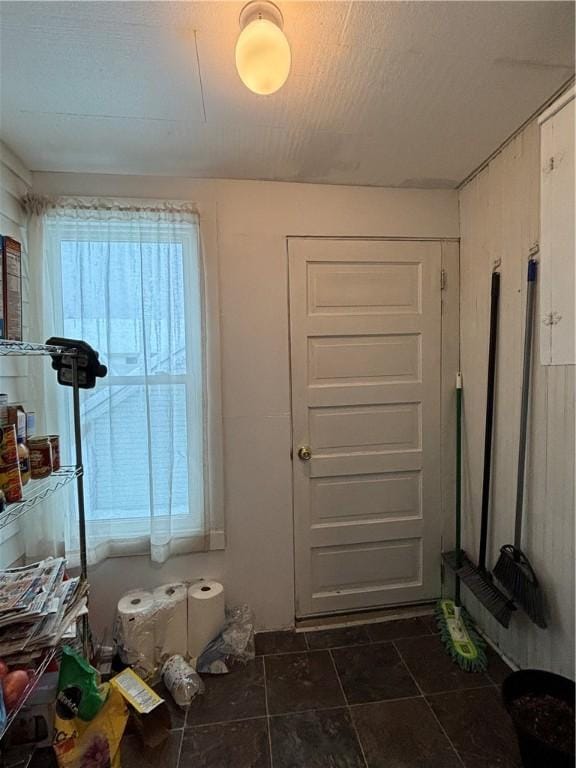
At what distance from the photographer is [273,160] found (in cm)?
183

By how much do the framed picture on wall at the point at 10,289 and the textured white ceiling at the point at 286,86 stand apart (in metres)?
0.62

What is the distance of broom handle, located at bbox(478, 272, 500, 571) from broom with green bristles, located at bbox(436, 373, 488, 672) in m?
0.19

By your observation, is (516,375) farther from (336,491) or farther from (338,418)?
(336,491)

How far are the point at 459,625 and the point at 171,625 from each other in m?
1.48

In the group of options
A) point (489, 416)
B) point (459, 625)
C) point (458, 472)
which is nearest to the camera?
point (489, 416)

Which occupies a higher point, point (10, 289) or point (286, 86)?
point (286, 86)

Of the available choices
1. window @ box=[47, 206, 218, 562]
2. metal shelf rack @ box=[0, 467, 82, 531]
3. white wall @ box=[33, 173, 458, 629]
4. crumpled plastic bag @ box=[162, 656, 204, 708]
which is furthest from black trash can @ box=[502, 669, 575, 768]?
metal shelf rack @ box=[0, 467, 82, 531]

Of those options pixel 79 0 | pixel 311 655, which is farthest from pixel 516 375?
pixel 79 0

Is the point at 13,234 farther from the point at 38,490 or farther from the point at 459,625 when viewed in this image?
the point at 459,625

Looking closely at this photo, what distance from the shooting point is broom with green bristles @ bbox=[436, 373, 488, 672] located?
182cm

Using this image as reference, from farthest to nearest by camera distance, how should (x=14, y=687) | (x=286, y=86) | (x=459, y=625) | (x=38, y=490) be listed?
(x=459, y=625), (x=38, y=490), (x=286, y=86), (x=14, y=687)

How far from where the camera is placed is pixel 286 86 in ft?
4.41

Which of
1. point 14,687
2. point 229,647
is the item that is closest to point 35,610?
point 14,687

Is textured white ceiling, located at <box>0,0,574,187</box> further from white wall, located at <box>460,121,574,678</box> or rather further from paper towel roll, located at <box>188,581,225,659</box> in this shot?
paper towel roll, located at <box>188,581,225,659</box>
